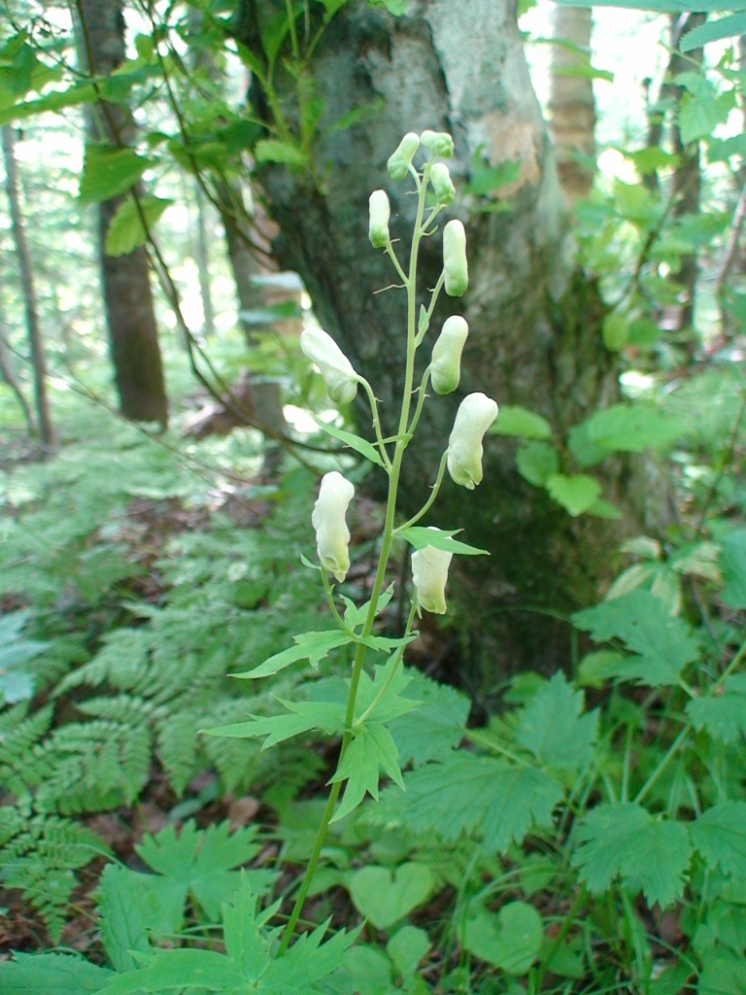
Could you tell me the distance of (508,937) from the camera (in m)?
1.46

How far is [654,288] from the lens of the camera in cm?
243

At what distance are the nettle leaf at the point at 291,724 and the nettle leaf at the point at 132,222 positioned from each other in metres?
1.67

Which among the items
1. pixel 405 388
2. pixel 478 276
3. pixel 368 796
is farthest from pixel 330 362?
pixel 368 796

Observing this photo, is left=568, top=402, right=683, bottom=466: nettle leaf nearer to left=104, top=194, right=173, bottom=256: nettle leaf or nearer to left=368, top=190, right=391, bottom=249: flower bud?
left=368, top=190, right=391, bottom=249: flower bud

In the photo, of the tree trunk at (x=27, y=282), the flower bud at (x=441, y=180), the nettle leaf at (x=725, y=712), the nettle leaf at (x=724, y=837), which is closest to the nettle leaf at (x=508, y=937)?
the nettle leaf at (x=724, y=837)

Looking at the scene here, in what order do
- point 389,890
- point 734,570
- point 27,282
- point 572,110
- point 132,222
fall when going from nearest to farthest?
point 389,890, point 734,570, point 132,222, point 572,110, point 27,282

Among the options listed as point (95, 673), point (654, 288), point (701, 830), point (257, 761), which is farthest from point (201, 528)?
point (701, 830)

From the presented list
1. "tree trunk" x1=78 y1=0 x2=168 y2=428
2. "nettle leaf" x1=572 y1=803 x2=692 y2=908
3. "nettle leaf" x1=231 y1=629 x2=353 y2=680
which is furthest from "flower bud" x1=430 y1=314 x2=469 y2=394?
"tree trunk" x1=78 y1=0 x2=168 y2=428

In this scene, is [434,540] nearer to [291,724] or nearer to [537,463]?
[291,724]

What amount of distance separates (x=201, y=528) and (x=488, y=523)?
1899 mm

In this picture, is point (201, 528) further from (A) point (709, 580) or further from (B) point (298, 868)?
(A) point (709, 580)

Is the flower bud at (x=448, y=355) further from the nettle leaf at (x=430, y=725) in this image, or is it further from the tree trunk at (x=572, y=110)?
the tree trunk at (x=572, y=110)

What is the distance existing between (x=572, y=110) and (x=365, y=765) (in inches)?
157

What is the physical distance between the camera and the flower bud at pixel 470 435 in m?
0.97
